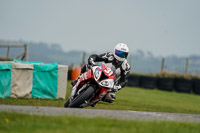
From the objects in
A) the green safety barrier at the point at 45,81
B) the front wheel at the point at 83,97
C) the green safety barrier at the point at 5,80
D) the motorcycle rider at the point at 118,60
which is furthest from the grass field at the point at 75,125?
the green safety barrier at the point at 45,81

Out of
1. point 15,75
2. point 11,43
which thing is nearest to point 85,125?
point 15,75

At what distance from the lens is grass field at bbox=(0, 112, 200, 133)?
17.1ft

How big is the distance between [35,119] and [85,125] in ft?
2.83

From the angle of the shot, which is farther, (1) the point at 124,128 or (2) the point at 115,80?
(2) the point at 115,80

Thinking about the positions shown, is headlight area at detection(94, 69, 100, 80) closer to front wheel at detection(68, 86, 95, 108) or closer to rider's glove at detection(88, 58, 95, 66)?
front wheel at detection(68, 86, 95, 108)

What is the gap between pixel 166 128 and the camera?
19.8 ft

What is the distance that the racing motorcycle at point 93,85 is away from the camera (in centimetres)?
827

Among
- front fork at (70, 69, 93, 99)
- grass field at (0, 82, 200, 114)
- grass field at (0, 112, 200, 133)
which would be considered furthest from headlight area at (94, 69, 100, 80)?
grass field at (0, 82, 200, 114)

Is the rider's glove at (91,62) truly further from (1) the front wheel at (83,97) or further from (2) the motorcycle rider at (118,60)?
(1) the front wheel at (83,97)

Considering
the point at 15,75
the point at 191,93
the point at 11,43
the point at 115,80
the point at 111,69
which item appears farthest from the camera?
the point at 11,43

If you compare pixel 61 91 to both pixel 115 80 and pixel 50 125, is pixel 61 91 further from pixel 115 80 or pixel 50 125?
pixel 50 125

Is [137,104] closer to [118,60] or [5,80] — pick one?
[5,80]

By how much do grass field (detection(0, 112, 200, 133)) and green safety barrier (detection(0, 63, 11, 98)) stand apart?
20.4 ft

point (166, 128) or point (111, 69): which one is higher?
point (111, 69)
